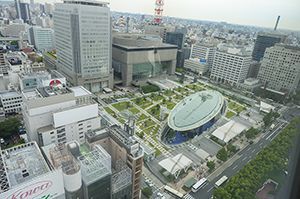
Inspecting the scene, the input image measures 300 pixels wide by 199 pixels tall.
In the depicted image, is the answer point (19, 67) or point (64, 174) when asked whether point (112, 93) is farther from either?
point (64, 174)

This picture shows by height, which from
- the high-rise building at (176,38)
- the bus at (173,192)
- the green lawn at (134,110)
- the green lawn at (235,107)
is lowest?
the bus at (173,192)

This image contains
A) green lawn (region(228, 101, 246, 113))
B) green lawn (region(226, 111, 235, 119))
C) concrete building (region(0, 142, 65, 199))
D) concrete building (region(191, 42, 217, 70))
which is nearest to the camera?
concrete building (region(0, 142, 65, 199))

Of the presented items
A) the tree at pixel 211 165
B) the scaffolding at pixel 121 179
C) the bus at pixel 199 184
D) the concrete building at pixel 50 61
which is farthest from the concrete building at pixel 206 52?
the scaffolding at pixel 121 179

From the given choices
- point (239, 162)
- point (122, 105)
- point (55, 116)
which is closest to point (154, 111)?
point (122, 105)

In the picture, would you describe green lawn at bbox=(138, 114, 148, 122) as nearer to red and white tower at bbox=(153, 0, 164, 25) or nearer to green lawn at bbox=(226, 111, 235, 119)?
green lawn at bbox=(226, 111, 235, 119)

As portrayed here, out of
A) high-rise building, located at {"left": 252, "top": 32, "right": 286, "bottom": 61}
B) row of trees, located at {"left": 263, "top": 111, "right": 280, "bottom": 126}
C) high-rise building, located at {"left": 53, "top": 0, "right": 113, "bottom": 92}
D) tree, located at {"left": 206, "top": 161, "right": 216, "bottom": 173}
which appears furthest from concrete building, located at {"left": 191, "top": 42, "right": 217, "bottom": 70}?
tree, located at {"left": 206, "top": 161, "right": 216, "bottom": 173}

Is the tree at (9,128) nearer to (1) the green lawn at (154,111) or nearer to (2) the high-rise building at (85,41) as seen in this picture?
(2) the high-rise building at (85,41)
